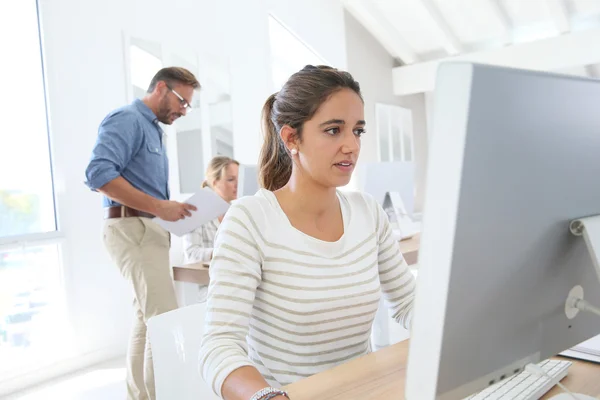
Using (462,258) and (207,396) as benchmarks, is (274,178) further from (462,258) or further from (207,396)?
(462,258)

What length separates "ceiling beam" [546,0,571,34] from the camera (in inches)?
225

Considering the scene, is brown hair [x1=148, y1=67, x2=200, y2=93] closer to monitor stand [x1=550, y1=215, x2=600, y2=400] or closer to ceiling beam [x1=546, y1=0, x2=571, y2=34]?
monitor stand [x1=550, y1=215, x2=600, y2=400]

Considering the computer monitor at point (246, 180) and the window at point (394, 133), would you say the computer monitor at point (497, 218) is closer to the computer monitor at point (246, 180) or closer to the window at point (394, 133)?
the computer monitor at point (246, 180)

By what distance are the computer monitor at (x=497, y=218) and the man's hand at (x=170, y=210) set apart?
76.3 inches

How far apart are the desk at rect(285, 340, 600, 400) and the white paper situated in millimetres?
1532

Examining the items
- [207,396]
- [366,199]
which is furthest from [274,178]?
[207,396]

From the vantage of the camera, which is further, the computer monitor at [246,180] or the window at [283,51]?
the window at [283,51]

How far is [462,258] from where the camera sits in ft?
1.56

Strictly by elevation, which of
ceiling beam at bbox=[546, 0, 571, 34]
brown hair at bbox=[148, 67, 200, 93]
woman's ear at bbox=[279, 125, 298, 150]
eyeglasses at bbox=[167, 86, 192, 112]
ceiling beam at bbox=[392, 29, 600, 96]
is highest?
ceiling beam at bbox=[546, 0, 571, 34]

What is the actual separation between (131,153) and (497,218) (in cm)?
215

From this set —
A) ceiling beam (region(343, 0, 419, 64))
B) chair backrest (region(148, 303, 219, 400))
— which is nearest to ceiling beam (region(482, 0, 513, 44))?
ceiling beam (region(343, 0, 419, 64))

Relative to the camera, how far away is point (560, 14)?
579 centimetres

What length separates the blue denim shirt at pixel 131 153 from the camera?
2.30 m

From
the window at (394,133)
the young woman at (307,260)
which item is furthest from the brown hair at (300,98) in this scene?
the window at (394,133)
